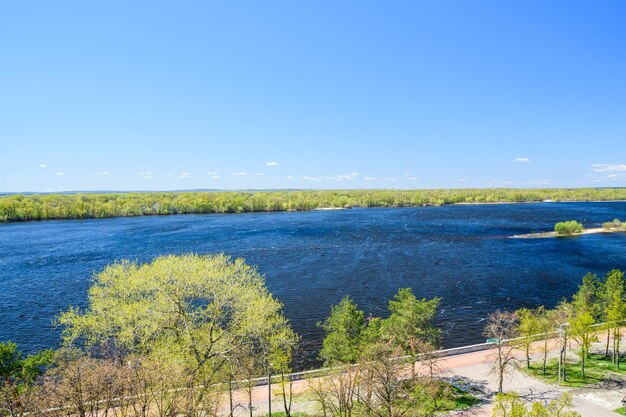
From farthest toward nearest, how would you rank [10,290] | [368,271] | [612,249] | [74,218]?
[74,218] → [612,249] → [368,271] → [10,290]

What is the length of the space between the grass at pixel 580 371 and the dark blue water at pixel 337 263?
1031 centimetres

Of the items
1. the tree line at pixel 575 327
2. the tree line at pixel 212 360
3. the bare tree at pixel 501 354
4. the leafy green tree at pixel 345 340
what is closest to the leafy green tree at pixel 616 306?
the tree line at pixel 575 327

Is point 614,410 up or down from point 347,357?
down

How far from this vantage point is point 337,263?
76562mm

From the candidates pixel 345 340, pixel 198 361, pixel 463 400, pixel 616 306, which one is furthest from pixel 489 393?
pixel 198 361

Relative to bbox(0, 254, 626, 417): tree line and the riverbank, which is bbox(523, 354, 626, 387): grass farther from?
the riverbank

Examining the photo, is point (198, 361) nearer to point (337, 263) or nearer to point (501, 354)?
point (501, 354)

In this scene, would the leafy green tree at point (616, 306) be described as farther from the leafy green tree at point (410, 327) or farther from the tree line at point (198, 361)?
the tree line at point (198, 361)

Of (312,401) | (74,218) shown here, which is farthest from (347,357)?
(74,218)

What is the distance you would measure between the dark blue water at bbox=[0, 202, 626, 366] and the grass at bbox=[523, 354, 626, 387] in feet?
33.8

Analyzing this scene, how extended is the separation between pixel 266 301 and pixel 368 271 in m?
43.7

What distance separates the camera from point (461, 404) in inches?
1026

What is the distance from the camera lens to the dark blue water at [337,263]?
168 ft

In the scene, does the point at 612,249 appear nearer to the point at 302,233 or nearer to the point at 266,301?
the point at 302,233
